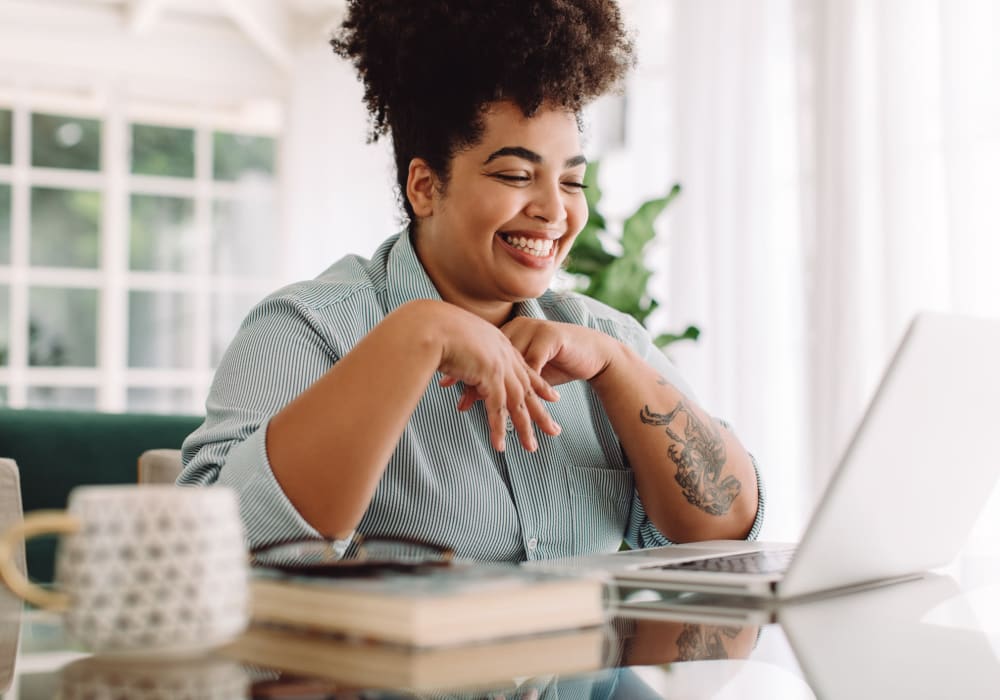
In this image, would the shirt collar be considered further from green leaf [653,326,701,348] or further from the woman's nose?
green leaf [653,326,701,348]

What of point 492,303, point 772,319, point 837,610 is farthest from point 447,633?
point 772,319

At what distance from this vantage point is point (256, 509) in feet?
3.45

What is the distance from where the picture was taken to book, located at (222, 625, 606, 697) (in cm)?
58

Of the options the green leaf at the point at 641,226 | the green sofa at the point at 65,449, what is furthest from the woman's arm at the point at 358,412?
the green leaf at the point at 641,226

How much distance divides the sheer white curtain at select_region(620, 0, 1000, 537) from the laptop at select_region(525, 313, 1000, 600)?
1948 millimetres

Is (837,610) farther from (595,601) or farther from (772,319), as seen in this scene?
(772,319)

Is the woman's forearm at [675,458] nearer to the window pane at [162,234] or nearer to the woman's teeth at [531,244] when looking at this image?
the woman's teeth at [531,244]

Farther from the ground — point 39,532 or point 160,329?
point 160,329

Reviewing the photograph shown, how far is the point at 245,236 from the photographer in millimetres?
6277

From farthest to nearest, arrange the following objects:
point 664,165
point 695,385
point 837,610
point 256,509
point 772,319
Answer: point 664,165 → point 695,385 → point 772,319 → point 256,509 → point 837,610

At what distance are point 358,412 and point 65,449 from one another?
1965mm

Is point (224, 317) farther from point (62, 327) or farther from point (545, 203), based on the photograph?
point (545, 203)

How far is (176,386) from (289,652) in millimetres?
5674

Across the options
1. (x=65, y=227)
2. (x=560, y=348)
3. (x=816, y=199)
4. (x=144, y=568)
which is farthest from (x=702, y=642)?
(x=65, y=227)
